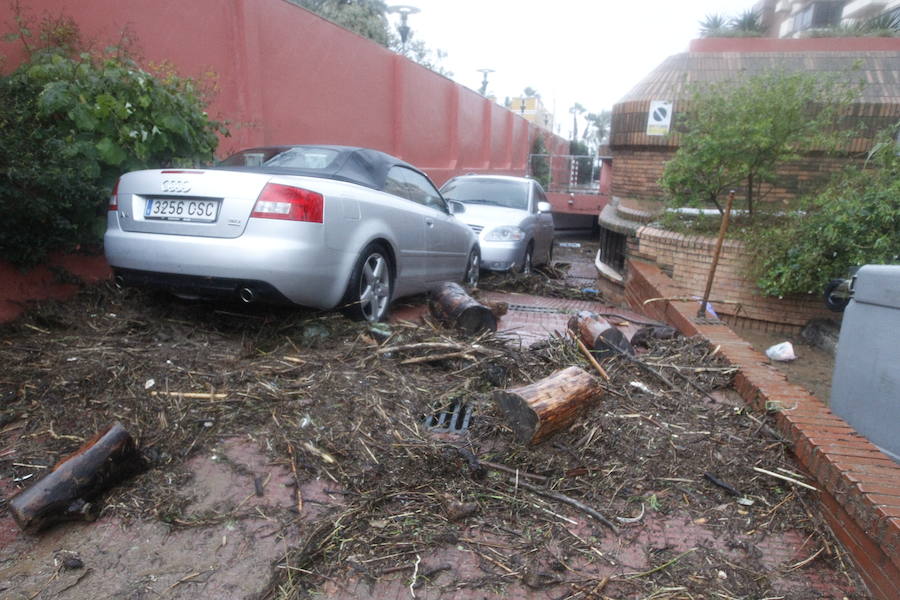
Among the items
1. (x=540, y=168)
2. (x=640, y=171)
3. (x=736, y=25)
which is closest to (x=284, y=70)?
(x=640, y=171)

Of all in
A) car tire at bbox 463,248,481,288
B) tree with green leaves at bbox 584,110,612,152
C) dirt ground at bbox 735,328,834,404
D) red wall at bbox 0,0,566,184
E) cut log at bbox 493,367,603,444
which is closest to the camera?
cut log at bbox 493,367,603,444

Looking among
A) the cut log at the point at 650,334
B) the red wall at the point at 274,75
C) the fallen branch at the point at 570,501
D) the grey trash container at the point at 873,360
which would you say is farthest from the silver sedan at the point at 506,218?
the fallen branch at the point at 570,501

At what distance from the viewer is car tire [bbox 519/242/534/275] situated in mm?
8774

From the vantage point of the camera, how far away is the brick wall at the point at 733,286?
6.95m

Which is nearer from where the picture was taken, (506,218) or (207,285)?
(207,285)

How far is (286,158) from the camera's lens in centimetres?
476

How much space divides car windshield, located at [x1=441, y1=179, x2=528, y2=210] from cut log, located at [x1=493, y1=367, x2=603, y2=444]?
6439 millimetres

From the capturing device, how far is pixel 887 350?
9.97 ft

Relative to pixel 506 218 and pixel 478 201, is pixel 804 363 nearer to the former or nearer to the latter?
pixel 506 218

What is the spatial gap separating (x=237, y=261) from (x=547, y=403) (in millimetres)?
2103

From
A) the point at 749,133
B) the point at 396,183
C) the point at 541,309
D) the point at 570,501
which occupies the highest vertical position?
the point at 749,133

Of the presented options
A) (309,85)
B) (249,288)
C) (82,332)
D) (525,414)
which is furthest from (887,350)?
(309,85)

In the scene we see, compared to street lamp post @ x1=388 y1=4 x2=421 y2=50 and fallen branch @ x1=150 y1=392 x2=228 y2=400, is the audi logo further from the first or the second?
street lamp post @ x1=388 y1=4 x2=421 y2=50

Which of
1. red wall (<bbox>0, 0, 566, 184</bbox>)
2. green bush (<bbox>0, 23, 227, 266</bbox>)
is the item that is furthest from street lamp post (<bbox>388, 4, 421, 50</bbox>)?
green bush (<bbox>0, 23, 227, 266</bbox>)
